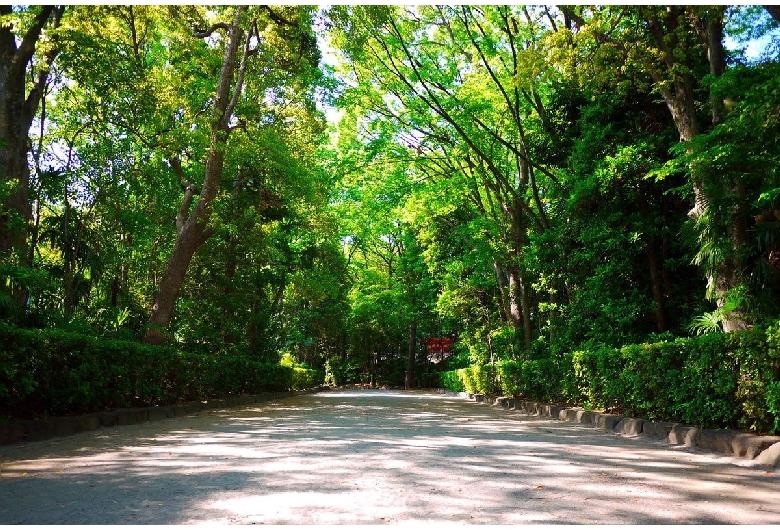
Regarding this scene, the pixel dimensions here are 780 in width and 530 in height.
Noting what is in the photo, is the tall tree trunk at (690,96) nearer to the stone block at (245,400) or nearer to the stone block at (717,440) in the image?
the stone block at (717,440)

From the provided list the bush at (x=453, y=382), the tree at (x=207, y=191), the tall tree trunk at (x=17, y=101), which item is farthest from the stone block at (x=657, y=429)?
the bush at (x=453, y=382)

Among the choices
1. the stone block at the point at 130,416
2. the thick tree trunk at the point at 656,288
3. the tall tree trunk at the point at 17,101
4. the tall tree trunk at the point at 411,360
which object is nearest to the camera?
the stone block at the point at 130,416

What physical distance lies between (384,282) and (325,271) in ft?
44.0

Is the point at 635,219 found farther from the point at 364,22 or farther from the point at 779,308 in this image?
the point at 364,22

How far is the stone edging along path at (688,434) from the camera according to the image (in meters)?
5.38

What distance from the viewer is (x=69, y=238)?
11039 millimetres

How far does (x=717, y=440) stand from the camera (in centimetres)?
613

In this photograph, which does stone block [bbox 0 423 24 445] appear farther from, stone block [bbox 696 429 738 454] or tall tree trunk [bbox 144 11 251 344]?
stone block [bbox 696 429 738 454]

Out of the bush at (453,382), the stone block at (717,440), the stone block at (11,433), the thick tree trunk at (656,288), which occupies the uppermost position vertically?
the thick tree trunk at (656,288)

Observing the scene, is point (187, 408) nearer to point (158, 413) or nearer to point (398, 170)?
point (158, 413)

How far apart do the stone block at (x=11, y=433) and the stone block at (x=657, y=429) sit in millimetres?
7414

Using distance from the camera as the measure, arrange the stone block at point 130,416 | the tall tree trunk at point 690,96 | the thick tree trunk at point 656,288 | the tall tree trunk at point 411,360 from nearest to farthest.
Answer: the tall tree trunk at point 690,96 < the stone block at point 130,416 < the thick tree trunk at point 656,288 < the tall tree trunk at point 411,360

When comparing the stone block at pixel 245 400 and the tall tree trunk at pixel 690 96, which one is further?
the stone block at pixel 245 400

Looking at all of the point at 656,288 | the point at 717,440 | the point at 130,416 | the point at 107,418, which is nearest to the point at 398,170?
the point at 656,288
